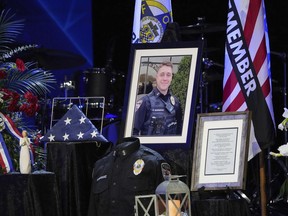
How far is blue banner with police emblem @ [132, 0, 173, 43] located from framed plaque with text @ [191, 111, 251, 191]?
1.42 m

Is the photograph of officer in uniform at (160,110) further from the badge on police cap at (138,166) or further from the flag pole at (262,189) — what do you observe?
the flag pole at (262,189)

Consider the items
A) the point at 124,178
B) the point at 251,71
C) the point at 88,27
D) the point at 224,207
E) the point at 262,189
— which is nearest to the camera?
the point at 224,207

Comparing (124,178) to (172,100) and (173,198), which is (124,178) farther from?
(172,100)

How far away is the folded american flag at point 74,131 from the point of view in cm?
531

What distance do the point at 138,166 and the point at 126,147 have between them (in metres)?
0.17

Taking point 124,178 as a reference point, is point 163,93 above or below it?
above

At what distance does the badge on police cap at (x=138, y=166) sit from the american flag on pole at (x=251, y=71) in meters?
0.76

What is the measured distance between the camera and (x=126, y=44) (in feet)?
31.9

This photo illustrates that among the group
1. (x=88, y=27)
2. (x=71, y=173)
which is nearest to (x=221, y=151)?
(x=71, y=173)

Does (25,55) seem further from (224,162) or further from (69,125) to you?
(224,162)

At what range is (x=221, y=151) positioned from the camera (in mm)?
4840

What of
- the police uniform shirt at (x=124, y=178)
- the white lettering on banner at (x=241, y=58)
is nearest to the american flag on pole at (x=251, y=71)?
the white lettering on banner at (x=241, y=58)

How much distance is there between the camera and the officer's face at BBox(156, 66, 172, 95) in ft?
17.5

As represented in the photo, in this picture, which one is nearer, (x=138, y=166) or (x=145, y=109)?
(x=138, y=166)
